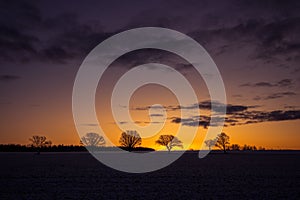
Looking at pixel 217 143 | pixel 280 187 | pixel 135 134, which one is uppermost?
pixel 135 134

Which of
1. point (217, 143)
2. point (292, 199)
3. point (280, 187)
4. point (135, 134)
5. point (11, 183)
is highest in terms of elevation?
point (135, 134)

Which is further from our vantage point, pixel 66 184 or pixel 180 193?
pixel 66 184

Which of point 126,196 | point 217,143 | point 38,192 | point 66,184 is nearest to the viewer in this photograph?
point 126,196

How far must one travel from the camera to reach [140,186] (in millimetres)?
27109

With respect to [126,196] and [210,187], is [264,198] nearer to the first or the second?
[210,187]

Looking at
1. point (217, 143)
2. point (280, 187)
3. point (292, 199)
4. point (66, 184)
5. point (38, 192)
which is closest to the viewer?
point (292, 199)

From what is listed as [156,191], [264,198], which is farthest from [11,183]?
[264,198]

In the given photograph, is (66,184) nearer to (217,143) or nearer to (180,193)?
(180,193)

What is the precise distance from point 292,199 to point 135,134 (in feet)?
559

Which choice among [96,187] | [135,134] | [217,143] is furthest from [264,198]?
[135,134]

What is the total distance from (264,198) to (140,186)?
9.83 meters

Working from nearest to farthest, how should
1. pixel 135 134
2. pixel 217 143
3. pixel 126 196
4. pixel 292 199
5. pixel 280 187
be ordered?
1. pixel 292 199
2. pixel 126 196
3. pixel 280 187
4. pixel 217 143
5. pixel 135 134

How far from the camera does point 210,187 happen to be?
86.8 ft

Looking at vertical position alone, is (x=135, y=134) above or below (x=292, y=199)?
above
